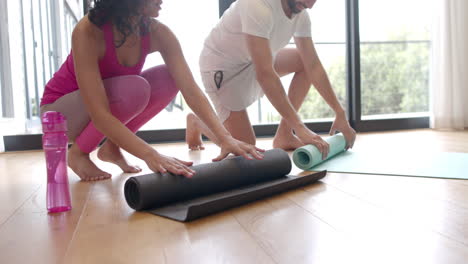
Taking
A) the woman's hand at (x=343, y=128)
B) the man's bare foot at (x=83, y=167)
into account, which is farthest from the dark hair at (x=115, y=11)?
Result: the woman's hand at (x=343, y=128)

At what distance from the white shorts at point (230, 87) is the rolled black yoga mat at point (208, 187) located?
85 cm

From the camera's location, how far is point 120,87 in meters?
1.63

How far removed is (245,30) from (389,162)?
90 cm

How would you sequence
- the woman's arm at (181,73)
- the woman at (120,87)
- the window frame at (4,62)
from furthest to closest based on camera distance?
the window frame at (4,62)
the woman's arm at (181,73)
the woman at (120,87)

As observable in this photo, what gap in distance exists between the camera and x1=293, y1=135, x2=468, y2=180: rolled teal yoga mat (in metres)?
1.54

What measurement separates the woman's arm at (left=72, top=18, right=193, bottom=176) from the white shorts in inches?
35.0

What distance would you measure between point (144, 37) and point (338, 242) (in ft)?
3.67

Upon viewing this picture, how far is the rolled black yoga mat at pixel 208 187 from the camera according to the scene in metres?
1.11

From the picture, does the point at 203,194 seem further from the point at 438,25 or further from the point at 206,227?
the point at 438,25

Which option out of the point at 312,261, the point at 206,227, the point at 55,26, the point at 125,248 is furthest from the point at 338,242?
the point at 55,26

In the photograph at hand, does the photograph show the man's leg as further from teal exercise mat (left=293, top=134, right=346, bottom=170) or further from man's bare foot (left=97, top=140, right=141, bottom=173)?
man's bare foot (left=97, top=140, right=141, bottom=173)

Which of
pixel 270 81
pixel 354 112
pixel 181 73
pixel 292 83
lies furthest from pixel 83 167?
pixel 354 112

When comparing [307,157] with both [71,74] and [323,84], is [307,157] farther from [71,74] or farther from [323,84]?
[71,74]

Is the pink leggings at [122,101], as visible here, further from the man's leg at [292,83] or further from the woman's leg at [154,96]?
the man's leg at [292,83]
